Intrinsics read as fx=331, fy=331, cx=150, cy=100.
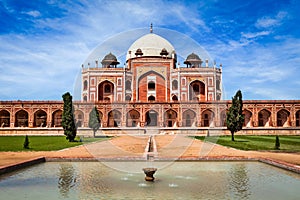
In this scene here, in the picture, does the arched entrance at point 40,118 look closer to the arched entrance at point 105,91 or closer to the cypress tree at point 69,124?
the arched entrance at point 105,91

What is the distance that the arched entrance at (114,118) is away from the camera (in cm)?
3023

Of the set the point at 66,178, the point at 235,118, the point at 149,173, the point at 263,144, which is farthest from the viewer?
the point at 235,118

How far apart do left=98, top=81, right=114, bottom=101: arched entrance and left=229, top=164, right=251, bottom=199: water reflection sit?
2726 centimetres

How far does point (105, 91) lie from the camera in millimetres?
35375

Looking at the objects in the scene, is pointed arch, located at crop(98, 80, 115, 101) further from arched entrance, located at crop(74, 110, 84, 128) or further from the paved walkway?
the paved walkway

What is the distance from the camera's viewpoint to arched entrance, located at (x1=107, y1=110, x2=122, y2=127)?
30.2 m

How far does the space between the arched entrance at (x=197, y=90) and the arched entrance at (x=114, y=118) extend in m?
8.60

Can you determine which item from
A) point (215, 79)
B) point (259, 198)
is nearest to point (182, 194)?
point (259, 198)

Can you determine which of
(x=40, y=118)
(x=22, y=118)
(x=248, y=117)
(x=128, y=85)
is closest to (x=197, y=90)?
(x=248, y=117)

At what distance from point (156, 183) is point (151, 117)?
23.8 meters

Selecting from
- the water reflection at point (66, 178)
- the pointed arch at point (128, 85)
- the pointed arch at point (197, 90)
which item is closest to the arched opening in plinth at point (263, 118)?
the pointed arch at point (197, 90)

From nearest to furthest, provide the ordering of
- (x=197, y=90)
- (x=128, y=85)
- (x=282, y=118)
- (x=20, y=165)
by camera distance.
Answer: (x=20, y=165) < (x=282, y=118) < (x=128, y=85) < (x=197, y=90)

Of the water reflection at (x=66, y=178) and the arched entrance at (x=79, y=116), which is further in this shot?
the arched entrance at (x=79, y=116)

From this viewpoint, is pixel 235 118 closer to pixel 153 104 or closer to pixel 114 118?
pixel 153 104
